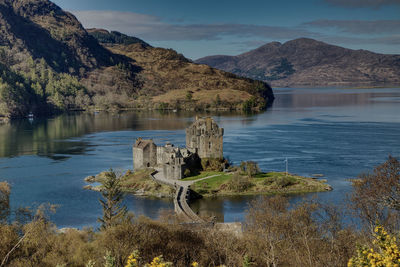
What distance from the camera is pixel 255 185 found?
7044 cm

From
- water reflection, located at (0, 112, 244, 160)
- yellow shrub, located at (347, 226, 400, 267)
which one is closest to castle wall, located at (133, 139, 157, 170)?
water reflection, located at (0, 112, 244, 160)

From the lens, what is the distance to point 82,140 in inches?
5084

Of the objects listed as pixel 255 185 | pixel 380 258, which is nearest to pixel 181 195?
pixel 255 185

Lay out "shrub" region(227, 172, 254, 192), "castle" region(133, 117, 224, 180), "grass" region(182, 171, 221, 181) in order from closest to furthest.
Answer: "shrub" region(227, 172, 254, 192), "grass" region(182, 171, 221, 181), "castle" region(133, 117, 224, 180)

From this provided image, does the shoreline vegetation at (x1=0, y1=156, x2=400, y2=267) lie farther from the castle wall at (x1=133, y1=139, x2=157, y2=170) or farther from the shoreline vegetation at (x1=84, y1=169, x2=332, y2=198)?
the castle wall at (x1=133, y1=139, x2=157, y2=170)

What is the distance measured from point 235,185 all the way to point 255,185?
3.49 meters

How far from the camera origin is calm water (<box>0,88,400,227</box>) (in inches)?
2579

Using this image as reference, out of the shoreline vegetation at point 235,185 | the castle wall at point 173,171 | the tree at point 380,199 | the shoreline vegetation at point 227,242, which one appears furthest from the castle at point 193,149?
the tree at point 380,199

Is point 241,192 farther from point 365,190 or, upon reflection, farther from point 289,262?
point 289,262

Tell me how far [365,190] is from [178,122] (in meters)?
143

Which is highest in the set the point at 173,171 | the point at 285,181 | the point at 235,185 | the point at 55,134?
the point at 55,134

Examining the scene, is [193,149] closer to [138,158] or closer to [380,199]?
[138,158]

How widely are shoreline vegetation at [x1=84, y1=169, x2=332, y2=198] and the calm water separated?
95.6 inches

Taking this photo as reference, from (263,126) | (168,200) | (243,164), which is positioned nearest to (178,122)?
(263,126)
